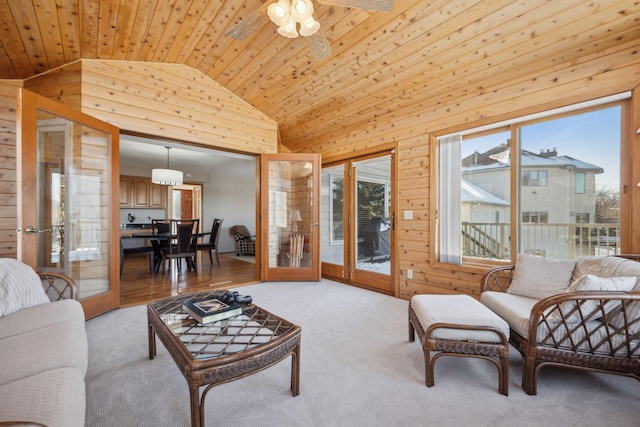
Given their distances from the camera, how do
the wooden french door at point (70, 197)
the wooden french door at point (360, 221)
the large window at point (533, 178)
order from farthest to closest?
the wooden french door at point (360, 221) < the large window at point (533, 178) < the wooden french door at point (70, 197)

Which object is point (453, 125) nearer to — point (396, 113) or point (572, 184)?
point (396, 113)

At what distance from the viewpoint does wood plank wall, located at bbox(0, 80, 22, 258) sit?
3.04 m

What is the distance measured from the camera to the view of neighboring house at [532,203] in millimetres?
2717

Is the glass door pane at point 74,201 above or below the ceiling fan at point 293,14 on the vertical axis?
below

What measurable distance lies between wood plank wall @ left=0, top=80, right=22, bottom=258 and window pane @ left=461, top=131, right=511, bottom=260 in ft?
16.6

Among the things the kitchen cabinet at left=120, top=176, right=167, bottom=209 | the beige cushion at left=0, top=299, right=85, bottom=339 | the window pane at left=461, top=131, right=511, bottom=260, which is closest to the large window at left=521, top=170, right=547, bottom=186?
the window pane at left=461, top=131, right=511, bottom=260

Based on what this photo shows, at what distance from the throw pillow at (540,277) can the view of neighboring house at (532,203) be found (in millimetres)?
695

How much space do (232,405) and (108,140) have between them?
311 cm

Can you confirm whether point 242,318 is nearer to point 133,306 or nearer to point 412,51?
point 133,306

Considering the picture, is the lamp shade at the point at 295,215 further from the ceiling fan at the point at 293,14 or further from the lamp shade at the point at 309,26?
the lamp shade at the point at 309,26

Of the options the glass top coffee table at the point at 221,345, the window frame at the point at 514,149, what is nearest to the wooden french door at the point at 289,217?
the window frame at the point at 514,149

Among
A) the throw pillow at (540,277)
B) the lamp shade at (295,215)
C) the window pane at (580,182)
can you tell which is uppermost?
the window pane at (580,182)

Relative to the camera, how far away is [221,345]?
1.41 meters

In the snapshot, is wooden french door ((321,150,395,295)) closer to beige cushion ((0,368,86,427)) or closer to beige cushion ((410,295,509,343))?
beige cushion ((410,295,509,343))
